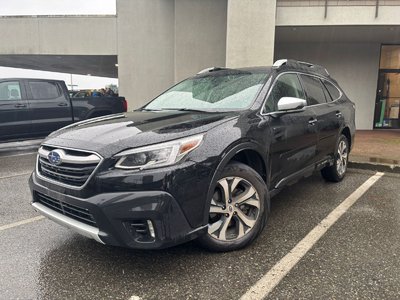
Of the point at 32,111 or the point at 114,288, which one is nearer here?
the point at 114,288

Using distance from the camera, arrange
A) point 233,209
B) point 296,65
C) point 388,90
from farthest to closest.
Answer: point 388,90 < point 296,65 < point 233,209

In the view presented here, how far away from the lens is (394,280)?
110 inches

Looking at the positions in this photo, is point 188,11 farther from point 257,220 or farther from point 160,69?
point 257,220

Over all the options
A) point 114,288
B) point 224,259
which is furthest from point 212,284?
point 114,288

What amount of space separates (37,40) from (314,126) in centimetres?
1415

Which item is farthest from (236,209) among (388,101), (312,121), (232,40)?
(388,101)

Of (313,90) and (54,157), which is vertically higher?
(313,90)

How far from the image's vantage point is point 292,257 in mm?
3154

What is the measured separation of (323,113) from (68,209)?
11.1 feet

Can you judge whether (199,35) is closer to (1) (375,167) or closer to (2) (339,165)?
(1) (375,167)

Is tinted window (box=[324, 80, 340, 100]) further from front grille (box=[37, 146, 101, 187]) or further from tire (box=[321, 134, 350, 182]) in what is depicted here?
front grille (box=[37, 146, 101, 187])

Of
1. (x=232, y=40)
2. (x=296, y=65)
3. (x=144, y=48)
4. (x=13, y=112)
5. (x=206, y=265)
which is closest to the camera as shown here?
(x=206, y=265)

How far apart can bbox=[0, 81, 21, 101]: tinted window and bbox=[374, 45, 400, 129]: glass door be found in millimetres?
11616

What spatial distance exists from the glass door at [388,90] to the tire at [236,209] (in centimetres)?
1160
